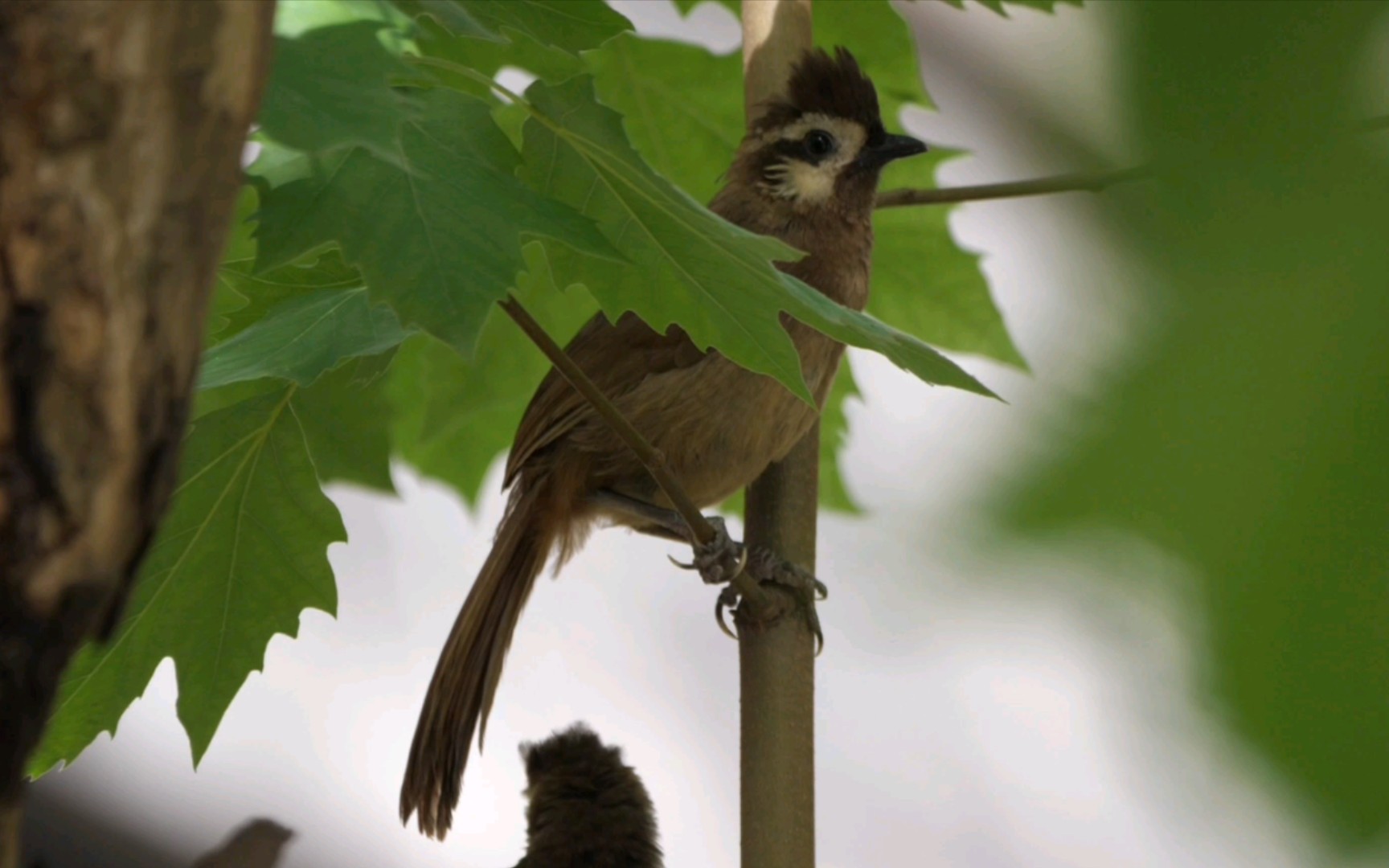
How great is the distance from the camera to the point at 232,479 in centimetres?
137

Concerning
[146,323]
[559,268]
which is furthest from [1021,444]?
[559,268]

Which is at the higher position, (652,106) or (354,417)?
(652,106)

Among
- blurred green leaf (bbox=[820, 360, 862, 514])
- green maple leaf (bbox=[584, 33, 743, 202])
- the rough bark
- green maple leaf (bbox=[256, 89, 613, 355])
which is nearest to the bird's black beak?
green maple leaf (bbox=[584, 33, 743, 202])

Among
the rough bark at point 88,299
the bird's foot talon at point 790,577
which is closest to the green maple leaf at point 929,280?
the bird's foot talon at point 790,577

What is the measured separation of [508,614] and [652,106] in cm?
61

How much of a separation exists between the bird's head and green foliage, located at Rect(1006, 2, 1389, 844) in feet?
4.97

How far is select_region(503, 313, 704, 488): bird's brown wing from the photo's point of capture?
1.77 metres

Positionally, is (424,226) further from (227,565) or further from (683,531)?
(683,531)

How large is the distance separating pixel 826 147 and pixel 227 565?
92 centimetres

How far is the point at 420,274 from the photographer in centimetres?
95

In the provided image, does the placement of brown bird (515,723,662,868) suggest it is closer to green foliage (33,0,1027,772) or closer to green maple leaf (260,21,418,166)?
green foliage (33,0,1027,772)

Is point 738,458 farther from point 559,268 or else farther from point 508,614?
point 559,268

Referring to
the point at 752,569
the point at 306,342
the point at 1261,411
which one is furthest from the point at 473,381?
the point at 1261,411

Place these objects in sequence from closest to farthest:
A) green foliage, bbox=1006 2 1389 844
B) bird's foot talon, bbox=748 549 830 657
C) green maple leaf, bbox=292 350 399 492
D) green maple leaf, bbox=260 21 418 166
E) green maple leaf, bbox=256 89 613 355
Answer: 1. green foliage, bbox=1006 2 1389 844
2. green maple leaf, bbox=260 21 418 166
3. green maple leaf, bbox=256 89 613 355
4. bird's foot talon, bbox=748 549 830 657
5. green maple leaf, bbox=292 350 399 492
